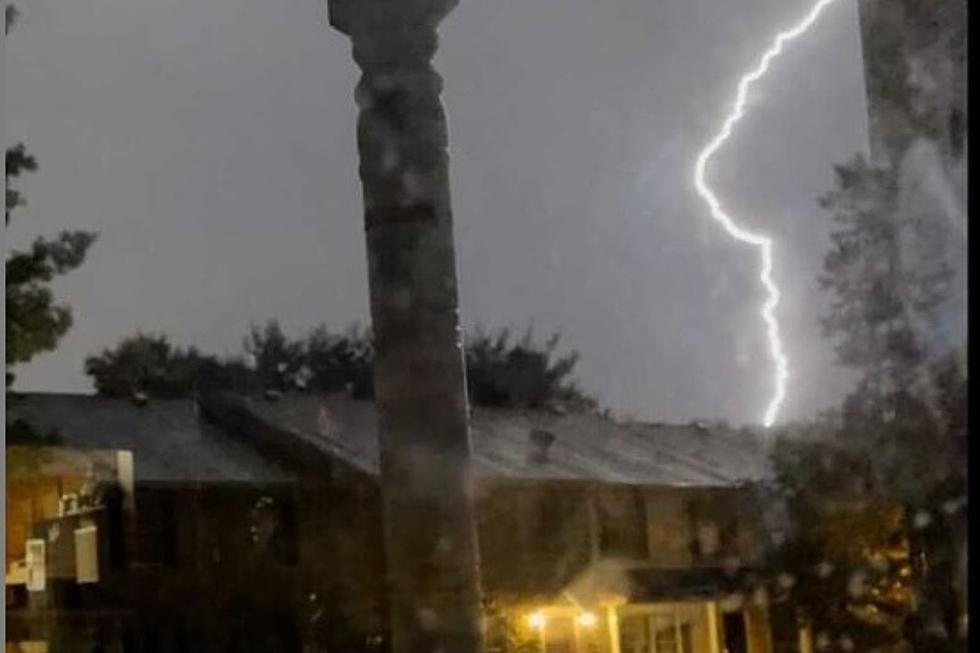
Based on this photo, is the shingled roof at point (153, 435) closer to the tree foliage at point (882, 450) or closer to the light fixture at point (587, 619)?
the light fixture at point (587, 619)

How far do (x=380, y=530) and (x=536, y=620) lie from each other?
0.11 m

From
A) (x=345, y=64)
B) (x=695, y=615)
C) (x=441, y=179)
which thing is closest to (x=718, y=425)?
(x=695, y=615)

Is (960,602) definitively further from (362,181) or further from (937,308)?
(362,181)

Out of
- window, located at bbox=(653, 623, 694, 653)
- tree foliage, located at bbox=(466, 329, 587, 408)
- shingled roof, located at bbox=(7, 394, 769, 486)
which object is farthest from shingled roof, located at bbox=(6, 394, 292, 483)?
window, located at bbox=(653, 623, 694, 653)

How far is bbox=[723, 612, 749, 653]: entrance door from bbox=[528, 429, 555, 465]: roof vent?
143mm

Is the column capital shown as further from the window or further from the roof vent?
the window

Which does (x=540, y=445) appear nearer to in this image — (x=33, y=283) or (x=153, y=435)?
(x=153, y=435)

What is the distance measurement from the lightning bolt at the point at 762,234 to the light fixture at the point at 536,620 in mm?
178

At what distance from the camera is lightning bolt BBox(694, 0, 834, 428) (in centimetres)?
94

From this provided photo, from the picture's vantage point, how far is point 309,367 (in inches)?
38.9

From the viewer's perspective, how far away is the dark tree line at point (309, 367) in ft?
3.17

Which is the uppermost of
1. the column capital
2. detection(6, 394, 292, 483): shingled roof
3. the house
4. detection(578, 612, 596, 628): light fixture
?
the column capital

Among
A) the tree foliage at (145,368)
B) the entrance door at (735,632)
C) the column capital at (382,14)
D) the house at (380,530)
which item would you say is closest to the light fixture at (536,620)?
the house at (380,530)

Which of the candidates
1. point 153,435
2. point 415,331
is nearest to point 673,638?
point 415,331
